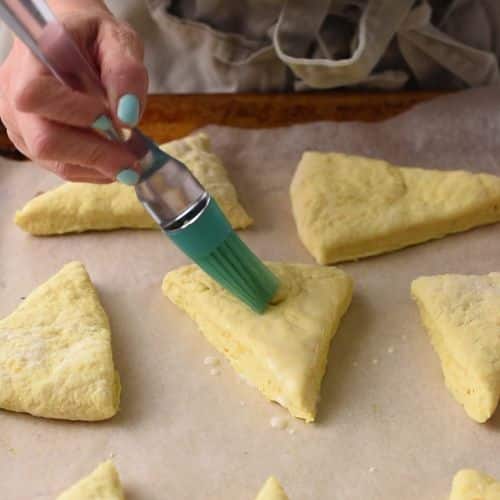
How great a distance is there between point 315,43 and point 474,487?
3.29 ft

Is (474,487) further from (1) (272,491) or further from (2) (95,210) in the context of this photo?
(2) (95,210)

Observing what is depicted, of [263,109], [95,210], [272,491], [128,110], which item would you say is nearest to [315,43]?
[263,109]

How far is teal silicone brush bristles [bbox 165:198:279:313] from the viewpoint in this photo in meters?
1.28

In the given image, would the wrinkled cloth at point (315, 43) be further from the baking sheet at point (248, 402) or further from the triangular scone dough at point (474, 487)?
the triangular scone dough at point (474, 487)

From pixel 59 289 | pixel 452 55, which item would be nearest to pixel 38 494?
pixel 59 289

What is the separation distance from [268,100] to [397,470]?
922mm

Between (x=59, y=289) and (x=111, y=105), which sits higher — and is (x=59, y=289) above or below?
below

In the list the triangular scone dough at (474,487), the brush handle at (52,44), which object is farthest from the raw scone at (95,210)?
the triangular scone dough at (474,487)

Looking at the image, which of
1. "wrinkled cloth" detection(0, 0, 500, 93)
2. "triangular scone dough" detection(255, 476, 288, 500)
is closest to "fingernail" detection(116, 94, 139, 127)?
"triangular scone dough" detection(255, 476, 288, 500)

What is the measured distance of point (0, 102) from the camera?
4.44ft

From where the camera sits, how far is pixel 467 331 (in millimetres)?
1379

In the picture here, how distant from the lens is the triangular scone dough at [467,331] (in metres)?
1.31

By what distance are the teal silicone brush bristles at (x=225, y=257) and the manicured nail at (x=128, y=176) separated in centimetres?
Result: 10

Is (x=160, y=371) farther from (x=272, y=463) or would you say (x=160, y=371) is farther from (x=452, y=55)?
(x=452, y=55)
